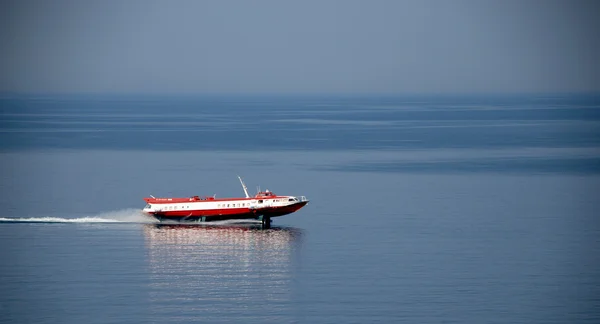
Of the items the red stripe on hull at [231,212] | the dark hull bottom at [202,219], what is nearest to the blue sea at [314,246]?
the dark hull bottom at [202,219]

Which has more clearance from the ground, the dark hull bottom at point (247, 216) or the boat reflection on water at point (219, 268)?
the dark hull bottom at point (247, 216)

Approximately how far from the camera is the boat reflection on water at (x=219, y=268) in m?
69.2

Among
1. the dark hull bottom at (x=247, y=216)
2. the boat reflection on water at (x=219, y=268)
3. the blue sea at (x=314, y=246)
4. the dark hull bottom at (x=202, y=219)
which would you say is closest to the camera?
the blue sea at (x=314, y=246)

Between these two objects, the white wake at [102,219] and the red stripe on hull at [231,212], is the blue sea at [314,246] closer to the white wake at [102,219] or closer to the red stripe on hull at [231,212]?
the white wake at [102,219]

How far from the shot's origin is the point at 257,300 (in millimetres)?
70125

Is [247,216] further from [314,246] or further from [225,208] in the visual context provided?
[314,246]

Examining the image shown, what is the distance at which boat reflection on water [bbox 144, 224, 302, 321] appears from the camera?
6925 centimetres

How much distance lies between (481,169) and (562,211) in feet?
126

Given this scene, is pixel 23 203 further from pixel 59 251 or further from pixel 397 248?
pixel 397 248

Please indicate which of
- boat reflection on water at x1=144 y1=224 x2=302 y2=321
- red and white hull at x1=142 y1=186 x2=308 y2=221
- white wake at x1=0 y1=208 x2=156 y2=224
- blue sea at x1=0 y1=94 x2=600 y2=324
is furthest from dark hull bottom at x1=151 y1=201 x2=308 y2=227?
white wake at x1=0 y1=208 x2=156 y2=224

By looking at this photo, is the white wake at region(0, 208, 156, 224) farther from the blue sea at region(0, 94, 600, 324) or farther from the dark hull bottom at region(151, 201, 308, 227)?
the dark hull bottom at region(151, 201, 308, 227)

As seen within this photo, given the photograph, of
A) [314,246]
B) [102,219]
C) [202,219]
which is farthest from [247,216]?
[102,219]

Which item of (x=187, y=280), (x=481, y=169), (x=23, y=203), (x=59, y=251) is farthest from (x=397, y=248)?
(x=481, y=169)

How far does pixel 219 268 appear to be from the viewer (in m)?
78.9
